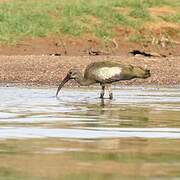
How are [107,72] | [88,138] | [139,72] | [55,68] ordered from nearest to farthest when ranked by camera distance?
[88,138] < [107,72] < [139,72] < [55,68]

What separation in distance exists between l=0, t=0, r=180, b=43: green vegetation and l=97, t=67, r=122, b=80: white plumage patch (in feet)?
38.7

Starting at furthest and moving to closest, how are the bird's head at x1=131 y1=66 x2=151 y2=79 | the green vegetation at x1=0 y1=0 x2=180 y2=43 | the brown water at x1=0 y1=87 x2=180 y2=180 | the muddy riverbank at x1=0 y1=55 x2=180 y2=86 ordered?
the green vegetation at x1=0 y1=0 x2=180 y2=43
the muddy riverbank at x1=0 y1=55 x2=180 y2=86
the bird's head at x1=131 y1=66 x2=151 y2=79
the brown water at x1=0 y1=87 x2=180 y2=180

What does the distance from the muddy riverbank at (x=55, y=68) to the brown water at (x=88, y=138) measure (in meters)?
4.92

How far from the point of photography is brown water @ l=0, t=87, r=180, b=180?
753cm

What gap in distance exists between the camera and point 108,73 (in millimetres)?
17672

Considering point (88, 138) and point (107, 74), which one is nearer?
point (88, 138)

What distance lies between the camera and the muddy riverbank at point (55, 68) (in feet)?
70.7

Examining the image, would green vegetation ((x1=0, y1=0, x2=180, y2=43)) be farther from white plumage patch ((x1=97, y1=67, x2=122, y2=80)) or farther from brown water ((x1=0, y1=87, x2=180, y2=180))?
brown water ((x1=0, y1=87, x2=180, y2=180))

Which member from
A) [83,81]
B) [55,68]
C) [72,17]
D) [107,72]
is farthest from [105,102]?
[72,17]

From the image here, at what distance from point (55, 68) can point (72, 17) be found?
29.7 feet

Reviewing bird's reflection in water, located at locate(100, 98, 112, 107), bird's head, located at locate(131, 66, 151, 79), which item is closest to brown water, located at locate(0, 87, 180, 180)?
bird's reflection in water, located at locate(100, 98, 112, 107)

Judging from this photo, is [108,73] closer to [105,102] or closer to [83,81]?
[83,81]

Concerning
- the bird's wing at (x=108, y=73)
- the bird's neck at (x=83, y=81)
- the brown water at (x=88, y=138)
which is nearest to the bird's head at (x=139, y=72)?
the bird's wing at (x=108, y=73)

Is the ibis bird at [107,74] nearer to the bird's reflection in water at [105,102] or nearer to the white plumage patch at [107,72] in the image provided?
the white plumage patch at [107,72]
